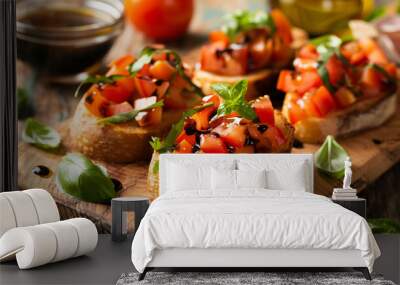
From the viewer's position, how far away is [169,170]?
17.0 ft

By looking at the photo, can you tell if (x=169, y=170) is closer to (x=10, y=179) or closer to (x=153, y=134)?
(x=153, y=134)

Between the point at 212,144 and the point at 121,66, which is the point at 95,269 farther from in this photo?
the point at 121,66

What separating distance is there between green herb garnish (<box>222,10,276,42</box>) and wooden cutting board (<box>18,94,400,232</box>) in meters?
0.87

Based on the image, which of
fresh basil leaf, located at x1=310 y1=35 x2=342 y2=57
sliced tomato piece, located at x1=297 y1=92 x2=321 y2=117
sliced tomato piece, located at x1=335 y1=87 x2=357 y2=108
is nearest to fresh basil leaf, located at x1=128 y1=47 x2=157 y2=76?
sliced tomato piece, located at x1=297 y1=92 x2=321 y2=117

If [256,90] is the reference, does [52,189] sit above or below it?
below

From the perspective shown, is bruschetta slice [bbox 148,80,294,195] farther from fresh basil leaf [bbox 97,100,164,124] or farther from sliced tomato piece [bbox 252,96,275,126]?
fresh basil leaf [bbox 97,100,164,124]

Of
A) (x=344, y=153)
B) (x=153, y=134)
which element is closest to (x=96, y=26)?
(x=153, y=134)

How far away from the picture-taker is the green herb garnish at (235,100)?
521 centimetres

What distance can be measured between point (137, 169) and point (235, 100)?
2.46ft

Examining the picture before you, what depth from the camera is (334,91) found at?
5.63 meters

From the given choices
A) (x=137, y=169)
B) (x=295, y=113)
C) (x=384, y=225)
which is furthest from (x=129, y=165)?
(x=384, y=225)

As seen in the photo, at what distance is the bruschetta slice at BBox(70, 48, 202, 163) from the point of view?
5.38 m

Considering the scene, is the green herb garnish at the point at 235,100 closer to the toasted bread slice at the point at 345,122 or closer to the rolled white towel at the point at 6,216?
the toasted bread slice at the point at 345,122

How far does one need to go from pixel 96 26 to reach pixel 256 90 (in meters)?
1.13
